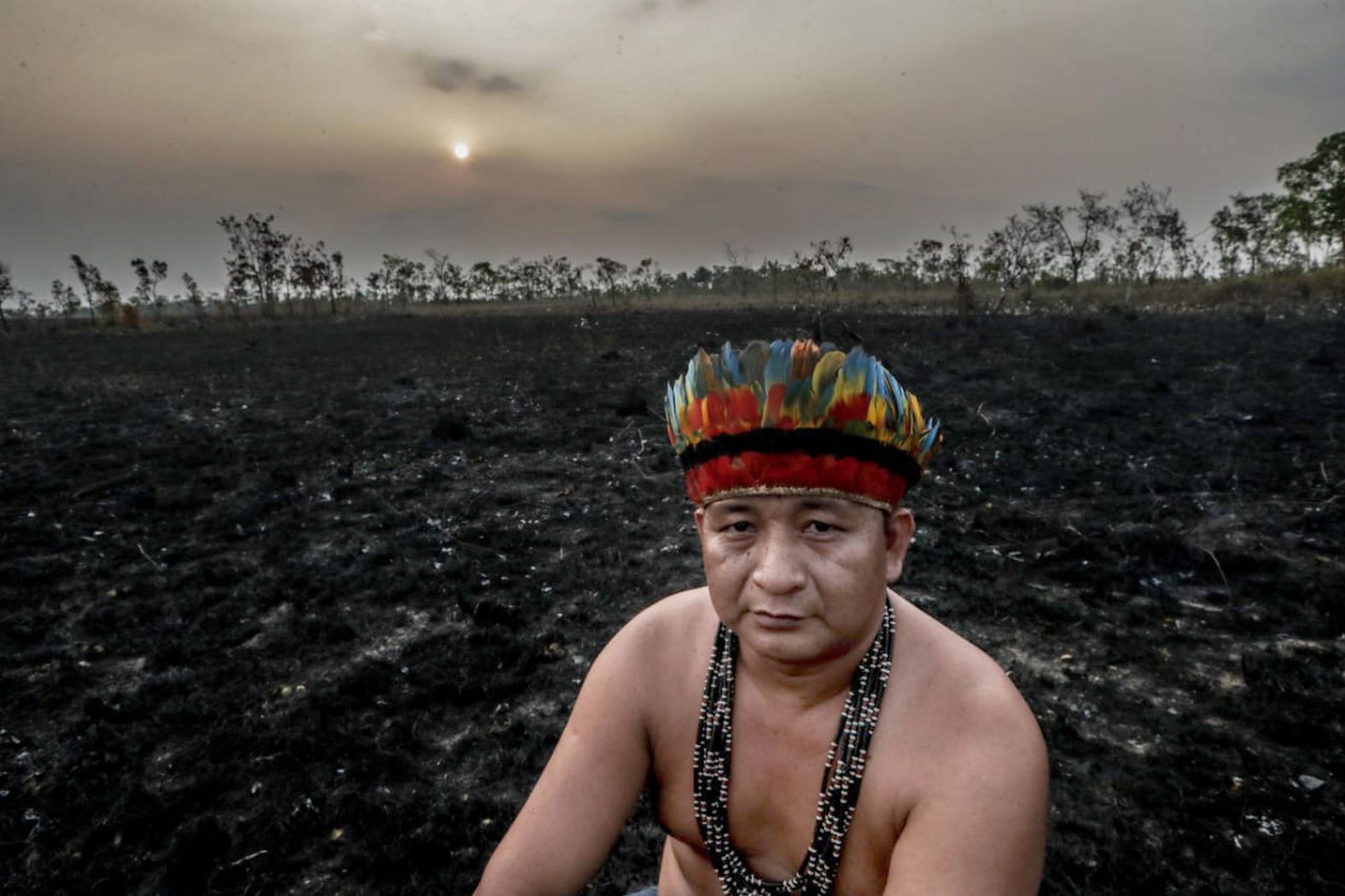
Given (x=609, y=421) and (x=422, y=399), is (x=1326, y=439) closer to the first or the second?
(x=609, y=421)

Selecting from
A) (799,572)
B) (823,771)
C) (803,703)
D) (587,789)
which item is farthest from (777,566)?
(587,789)

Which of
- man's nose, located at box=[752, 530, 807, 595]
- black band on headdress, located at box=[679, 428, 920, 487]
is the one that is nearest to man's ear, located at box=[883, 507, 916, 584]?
black band on headdress, located at box=[679, 428, 920, 487]

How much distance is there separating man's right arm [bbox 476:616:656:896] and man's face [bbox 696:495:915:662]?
1.13 ft

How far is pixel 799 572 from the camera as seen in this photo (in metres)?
1.41

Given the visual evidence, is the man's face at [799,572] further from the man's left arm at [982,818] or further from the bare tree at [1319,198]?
the bare tree at [1319,198]

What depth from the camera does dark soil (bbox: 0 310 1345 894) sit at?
3277 mm

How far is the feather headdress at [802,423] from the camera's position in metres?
1.42

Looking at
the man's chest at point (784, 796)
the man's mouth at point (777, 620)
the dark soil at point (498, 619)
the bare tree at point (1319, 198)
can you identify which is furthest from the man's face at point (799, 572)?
the bare tree at point (1319, 198)

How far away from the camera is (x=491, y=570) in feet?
21.0

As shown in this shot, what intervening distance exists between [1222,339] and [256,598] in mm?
21524

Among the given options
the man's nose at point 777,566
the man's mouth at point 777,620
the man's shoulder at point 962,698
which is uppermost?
the man's nose at point 777,566

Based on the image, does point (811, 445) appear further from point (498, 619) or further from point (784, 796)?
point (498, 619)

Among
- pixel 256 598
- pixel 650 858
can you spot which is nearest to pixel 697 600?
pixel 650 858

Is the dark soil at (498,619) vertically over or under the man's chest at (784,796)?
under
